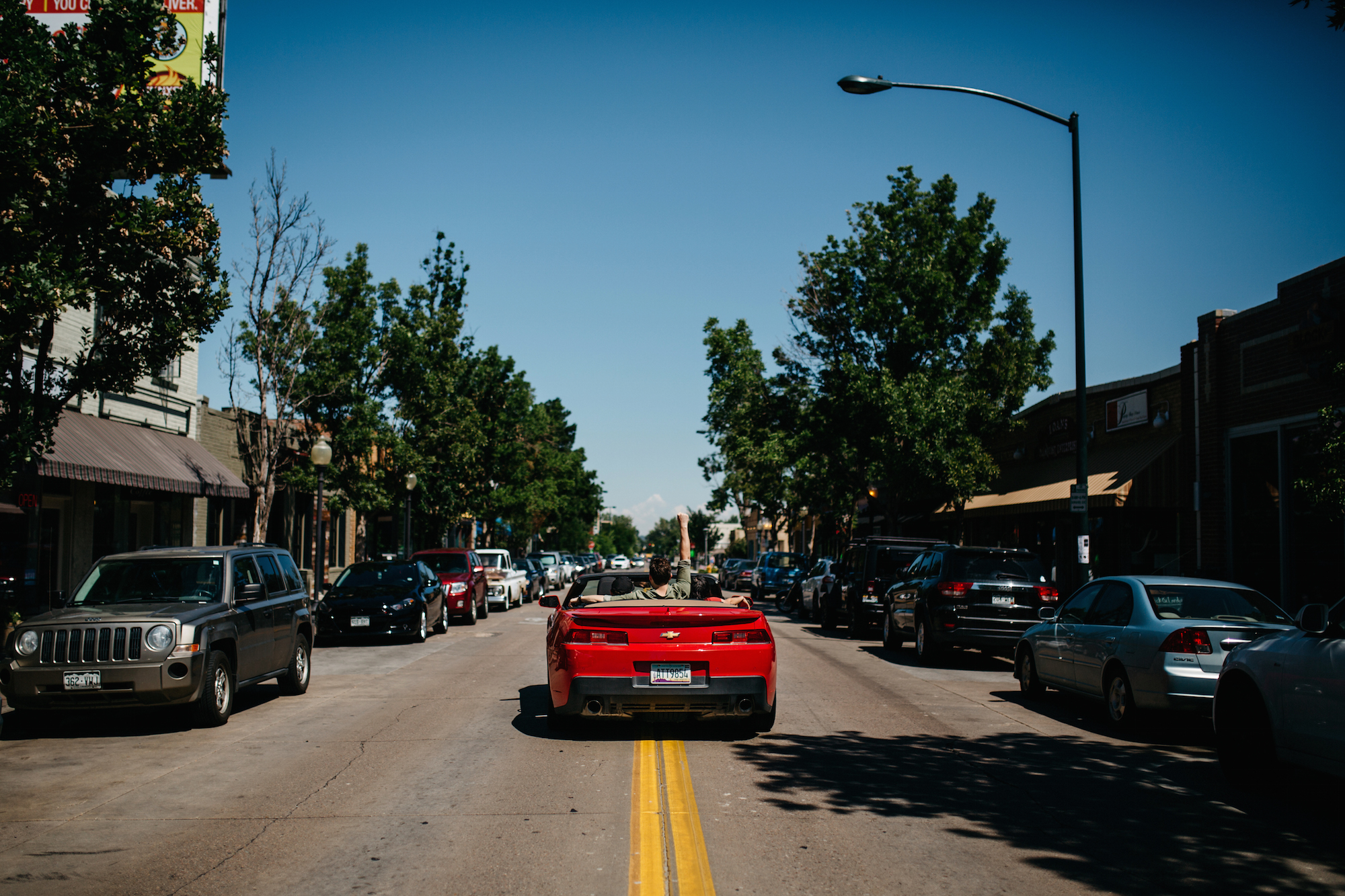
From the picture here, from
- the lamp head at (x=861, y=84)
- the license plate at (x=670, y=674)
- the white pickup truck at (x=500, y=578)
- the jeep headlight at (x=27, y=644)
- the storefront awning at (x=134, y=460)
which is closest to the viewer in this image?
the license plate at (x=670, y=674)

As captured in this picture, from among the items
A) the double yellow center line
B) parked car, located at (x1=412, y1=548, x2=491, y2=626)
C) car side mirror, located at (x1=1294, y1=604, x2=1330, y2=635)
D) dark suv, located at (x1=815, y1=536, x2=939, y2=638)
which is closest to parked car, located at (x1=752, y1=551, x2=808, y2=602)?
parked car, located at (x1=412, y1=548, x2=491, y2=626)

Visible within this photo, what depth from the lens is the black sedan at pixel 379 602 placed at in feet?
62.0

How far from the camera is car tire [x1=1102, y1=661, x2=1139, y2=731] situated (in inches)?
380

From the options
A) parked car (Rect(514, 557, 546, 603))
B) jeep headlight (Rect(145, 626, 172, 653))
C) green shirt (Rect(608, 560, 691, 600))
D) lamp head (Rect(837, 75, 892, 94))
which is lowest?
parked car (Rect(514, 557, 546, 603))

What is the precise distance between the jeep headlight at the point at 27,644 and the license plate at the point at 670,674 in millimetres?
5563

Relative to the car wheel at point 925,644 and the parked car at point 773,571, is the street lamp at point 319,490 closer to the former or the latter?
the car wheel at point 925,644

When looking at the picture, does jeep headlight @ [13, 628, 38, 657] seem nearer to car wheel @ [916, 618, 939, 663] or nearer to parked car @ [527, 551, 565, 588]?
car wheel @ [916, 618, 939, 663]

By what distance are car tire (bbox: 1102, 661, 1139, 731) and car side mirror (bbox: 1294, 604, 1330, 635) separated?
306 cm

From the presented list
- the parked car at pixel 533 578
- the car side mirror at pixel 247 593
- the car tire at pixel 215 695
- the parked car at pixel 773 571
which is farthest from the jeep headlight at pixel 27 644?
the parked car at pixel 773 571

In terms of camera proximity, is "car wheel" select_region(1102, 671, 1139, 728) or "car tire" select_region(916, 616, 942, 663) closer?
"car wheel" select_region(1102, 671, 1139, 728)

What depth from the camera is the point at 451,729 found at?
31.9 feet

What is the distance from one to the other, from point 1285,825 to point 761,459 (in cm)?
2616

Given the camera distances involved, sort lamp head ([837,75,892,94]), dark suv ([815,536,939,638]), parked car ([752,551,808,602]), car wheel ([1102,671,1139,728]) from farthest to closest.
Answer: parked car ([752,551,808,602]) < dark suv ([815,536,939,638]) < lamp head ([837,75,892,94]) < car wheel ([1102,671,1139,728])

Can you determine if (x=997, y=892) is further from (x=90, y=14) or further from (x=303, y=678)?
(x=90, y=14)
